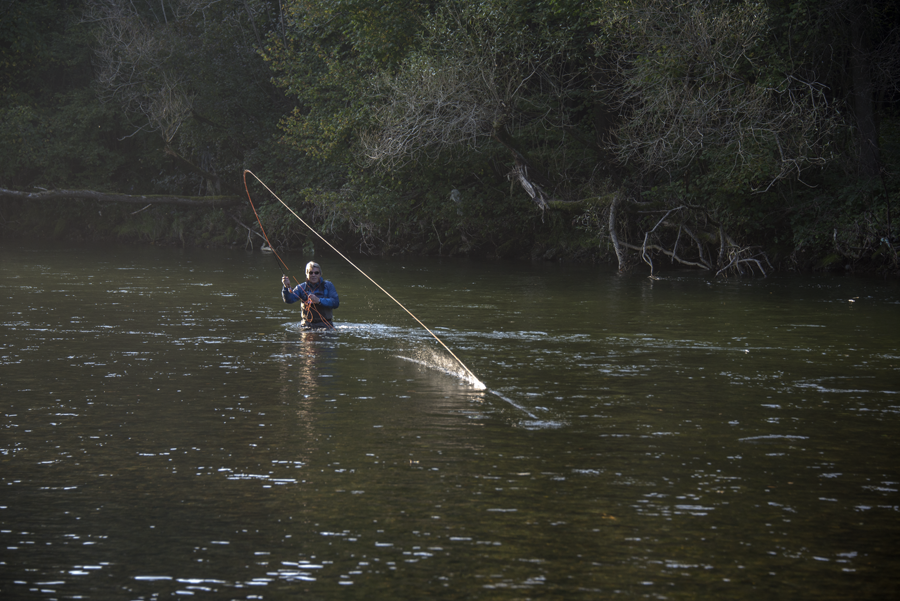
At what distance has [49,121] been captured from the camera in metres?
44.1

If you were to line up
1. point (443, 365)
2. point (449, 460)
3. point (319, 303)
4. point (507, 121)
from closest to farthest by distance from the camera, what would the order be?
1. point (449, 460)
2. point (443, 365)
3. point (319, 303)
4. point (507, 121)

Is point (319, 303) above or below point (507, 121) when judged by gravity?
below

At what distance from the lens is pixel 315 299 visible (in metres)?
15.1

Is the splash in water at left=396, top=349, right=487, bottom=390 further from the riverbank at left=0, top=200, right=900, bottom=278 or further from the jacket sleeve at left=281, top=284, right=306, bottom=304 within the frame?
the riverbank at left=0, top=200, right=900, bottom=278

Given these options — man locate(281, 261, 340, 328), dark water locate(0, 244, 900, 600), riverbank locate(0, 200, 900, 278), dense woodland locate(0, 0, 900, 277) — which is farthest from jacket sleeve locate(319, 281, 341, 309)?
riverbank locate(0, 200, 900, 278)

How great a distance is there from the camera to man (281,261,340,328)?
15.1 m

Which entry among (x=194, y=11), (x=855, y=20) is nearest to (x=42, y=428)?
(x=855, y=20)

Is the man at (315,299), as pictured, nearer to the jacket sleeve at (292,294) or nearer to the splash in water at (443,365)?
the jacket sleeve at (292,294)

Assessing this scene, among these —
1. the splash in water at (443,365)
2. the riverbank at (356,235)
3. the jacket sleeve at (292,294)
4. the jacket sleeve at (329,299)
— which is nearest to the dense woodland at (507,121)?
the riverbank at (356,235)

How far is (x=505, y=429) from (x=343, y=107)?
25.7 meters

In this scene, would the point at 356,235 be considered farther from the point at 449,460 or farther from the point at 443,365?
the point at 449,460

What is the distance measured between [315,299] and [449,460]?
795cm

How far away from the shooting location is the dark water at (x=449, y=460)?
5.29 meters

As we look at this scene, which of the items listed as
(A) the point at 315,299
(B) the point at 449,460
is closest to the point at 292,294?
(A) the point at 315,299
